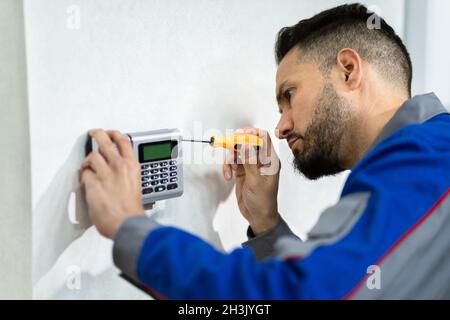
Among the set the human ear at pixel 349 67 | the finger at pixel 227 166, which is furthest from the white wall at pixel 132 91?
the human ear at pixel 349 67

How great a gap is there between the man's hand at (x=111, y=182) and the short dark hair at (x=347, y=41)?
35 cm

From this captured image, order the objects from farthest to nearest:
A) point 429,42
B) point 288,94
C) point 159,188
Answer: point 429,42 → point 288,94 → point 159,188

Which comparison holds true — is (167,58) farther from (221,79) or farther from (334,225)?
(334,225)

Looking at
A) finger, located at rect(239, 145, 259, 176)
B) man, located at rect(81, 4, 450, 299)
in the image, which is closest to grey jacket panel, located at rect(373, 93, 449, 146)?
man, located at rect(81, 4, 450, 299)

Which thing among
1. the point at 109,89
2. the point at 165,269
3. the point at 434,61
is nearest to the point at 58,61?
the point at 109,89

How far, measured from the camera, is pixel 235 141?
3.19 feet

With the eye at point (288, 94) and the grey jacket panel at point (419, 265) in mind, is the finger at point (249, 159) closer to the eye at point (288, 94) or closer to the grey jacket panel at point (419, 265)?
the eye at point (288, 94)

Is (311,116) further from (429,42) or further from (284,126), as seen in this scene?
(429,42)

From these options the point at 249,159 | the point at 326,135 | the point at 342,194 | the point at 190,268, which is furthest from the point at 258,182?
the point at 190,268

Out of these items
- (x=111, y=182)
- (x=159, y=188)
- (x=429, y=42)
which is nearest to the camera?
(x=111, y=182)

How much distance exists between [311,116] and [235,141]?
0.42 feet

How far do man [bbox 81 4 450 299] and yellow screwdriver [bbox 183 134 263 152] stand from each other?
0.05ft

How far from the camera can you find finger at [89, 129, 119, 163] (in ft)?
2.60

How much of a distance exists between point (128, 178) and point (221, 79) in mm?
275
